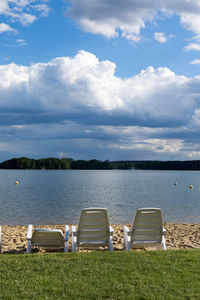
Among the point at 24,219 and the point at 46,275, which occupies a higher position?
the point at 46,275

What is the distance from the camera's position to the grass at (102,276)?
4.52 metres

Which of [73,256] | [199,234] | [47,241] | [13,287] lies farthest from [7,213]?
[13,287]

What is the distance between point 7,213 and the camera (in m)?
20.7

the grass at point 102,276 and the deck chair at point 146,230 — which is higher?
the deck chair at point 146,230

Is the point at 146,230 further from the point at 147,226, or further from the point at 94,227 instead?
the point at 94,227

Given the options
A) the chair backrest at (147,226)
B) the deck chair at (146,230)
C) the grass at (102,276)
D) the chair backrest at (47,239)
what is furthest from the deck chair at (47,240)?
the chair backrest at (147,226)

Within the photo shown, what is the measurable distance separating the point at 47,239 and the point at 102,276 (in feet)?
8.53

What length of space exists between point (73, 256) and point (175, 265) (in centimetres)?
186

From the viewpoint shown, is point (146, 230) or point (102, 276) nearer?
point (102, 276)

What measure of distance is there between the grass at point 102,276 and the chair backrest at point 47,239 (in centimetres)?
85

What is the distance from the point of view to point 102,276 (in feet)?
16.9

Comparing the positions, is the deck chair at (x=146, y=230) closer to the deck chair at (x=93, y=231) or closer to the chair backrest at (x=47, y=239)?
the deck chair at (x=93, y=231)

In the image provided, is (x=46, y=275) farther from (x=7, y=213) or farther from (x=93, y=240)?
(x=7, y=213)

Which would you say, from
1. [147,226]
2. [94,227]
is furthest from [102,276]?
[147,226]
